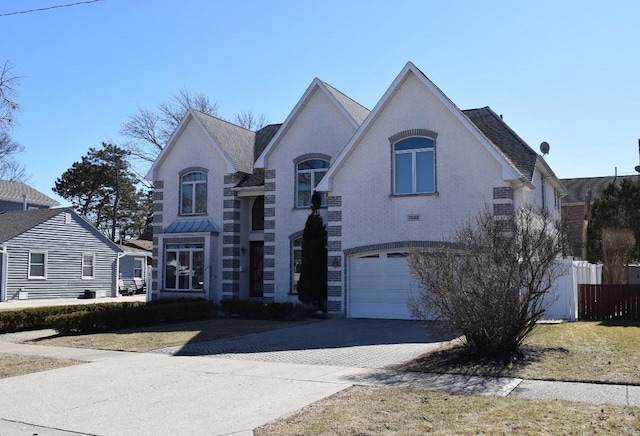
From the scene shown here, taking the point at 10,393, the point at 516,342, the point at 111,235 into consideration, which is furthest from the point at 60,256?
the point at 111,235

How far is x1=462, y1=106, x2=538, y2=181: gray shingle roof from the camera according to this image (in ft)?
67.8

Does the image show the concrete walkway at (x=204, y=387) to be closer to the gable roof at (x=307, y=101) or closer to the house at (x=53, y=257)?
the gable roof at (x=307, y=101)

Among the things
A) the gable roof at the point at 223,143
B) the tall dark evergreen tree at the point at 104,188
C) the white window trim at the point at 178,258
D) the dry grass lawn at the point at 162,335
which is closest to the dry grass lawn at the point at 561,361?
the dry grass lawn at the point at 162,335

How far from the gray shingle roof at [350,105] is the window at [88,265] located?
796 inches

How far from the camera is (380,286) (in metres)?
20.8

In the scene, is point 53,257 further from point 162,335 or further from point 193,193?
point 162,335

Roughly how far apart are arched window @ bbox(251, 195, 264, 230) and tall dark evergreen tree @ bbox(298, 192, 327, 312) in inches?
186

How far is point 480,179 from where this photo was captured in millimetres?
19484

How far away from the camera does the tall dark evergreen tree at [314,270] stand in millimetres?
22266

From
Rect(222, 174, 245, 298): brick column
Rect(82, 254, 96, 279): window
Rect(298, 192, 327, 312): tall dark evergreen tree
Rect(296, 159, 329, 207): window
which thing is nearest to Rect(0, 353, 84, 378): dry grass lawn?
Rect(298, 192, 327, 312): tall dark evergreen tree

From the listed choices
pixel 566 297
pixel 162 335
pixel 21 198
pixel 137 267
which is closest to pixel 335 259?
pixel 162 335

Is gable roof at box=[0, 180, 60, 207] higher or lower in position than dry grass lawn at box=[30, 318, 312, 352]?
higher

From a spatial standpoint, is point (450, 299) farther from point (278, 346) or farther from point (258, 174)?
point (258, 174)

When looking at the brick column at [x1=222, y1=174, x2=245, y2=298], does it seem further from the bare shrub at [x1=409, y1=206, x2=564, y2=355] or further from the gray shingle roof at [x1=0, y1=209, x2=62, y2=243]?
the bare shrub at [x1=409, y1=206, x2=564, y2=355]
